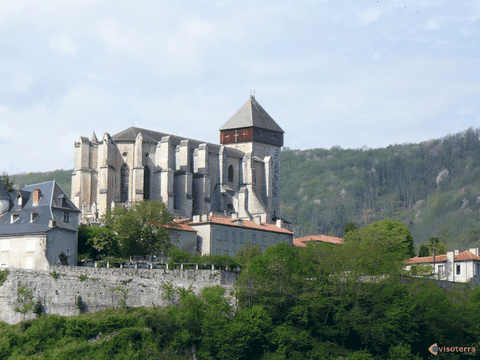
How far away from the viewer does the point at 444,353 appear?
56.3 m

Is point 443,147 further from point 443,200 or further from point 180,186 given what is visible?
point 180,186

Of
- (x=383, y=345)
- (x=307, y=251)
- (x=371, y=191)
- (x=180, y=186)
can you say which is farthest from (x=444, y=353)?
(x=371, y=191)

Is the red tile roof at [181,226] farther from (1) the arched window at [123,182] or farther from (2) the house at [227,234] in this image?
(1) the arched window at [123,182]

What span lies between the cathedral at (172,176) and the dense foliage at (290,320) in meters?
20.7


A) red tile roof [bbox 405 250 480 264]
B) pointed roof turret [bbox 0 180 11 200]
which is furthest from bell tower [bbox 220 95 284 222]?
pointed roof turret [bbox 0 180 11 200]

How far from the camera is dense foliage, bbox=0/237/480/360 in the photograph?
165ft

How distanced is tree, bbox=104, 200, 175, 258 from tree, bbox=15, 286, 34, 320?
408 inches

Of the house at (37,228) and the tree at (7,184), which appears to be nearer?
the house at (37,228)

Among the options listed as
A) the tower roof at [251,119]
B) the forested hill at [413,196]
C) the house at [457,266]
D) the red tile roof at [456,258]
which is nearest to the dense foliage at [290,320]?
the house at [457,266]

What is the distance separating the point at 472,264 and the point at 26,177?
494 feet

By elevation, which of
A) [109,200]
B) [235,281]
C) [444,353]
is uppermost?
[109,200]

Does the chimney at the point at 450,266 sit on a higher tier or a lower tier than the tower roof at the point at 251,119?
lower

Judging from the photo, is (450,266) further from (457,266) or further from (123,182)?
(123,182)

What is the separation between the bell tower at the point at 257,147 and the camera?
302 ft
